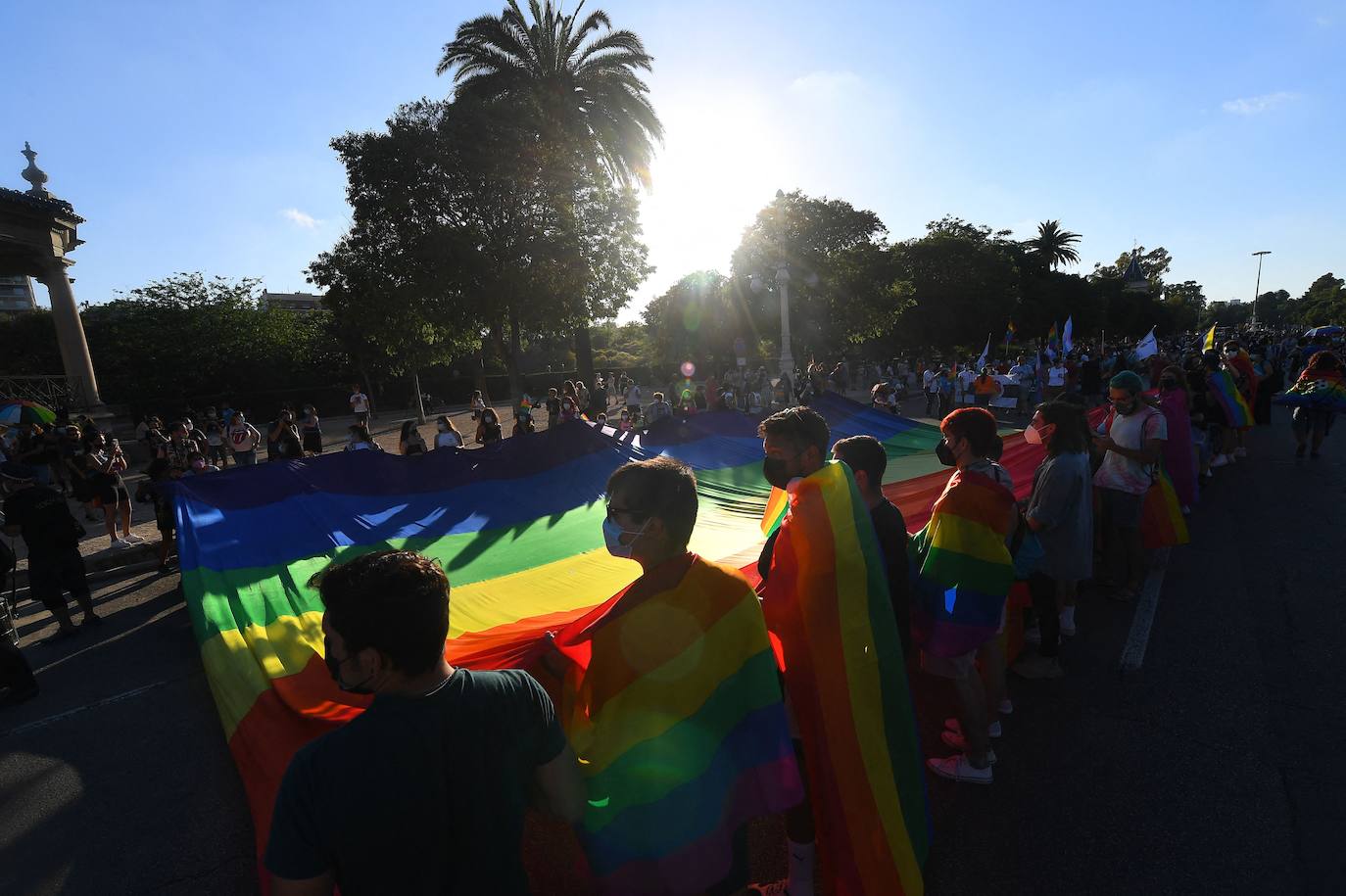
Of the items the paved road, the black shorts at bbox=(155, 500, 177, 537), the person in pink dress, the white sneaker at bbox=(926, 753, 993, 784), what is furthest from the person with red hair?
the black shorts at bbox=(155, 500, 177, 537)

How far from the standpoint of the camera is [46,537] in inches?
237

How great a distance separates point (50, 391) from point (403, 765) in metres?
25.4

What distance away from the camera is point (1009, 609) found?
4.34 metres

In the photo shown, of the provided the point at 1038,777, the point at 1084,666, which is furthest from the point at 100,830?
the point at 1084,666

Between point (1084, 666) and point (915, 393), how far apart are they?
2658 cm

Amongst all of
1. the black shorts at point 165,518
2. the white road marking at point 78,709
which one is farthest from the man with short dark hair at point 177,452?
the white road marking at point 78,709

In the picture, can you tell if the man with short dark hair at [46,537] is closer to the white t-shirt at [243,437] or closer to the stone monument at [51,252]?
the white t-shirt at [243,437]

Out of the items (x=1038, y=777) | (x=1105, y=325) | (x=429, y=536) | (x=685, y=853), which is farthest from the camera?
(x=1105, y=325)

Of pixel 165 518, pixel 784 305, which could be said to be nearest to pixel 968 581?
pixel 165 518

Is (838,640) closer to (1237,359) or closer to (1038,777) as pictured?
(1038,777)

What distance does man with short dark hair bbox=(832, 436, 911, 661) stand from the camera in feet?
9.78

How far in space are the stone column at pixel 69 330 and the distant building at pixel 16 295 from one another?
11555 centimetres

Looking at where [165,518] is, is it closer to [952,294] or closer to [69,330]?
[69,330]

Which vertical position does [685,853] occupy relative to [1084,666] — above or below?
above
